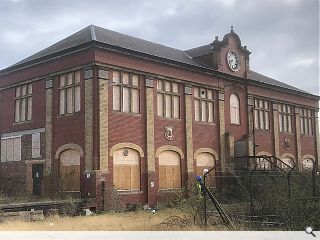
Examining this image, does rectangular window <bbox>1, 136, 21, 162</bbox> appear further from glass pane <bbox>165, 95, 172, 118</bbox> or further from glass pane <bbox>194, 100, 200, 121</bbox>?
glass pane <bbox>194, 100, 200, 121</bbox>

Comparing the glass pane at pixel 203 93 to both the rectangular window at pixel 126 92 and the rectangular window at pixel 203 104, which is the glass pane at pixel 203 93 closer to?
the rectangular window at pixel 203 104

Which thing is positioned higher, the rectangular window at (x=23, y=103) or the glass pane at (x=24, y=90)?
the glass pane at (x=24, y=90)

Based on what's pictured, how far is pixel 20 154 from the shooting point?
2861 cm

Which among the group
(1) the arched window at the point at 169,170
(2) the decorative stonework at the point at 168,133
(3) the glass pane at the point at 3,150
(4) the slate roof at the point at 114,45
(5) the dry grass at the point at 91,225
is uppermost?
(4) the slate roof at the point at 114,45

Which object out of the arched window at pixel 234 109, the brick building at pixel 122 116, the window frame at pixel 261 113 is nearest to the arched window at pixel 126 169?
the brick building at pixel 122 116

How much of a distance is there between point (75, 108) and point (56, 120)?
1704 mm

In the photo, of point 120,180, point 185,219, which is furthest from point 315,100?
point 185,219

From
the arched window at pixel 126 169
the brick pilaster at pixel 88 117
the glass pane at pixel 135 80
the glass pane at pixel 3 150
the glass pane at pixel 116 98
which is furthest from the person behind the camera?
the glass pane at pixel 3 150

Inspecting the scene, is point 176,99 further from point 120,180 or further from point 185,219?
point 185,219

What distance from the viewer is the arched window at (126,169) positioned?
80.9ft

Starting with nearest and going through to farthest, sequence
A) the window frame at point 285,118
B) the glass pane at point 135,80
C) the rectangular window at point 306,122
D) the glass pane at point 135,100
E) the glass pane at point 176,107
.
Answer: the glass pane at point 135,100
the glass pane at point 135,80
the glass pane at point 176,107
the window frame at point 285,118
the rectangular window at point 306,122

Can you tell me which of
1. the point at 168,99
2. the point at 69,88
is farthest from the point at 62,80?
the point at 168,99

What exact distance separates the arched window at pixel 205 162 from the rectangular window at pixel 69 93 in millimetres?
8928

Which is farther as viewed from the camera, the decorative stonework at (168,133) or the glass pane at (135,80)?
the decorative stonework at (168,133)
